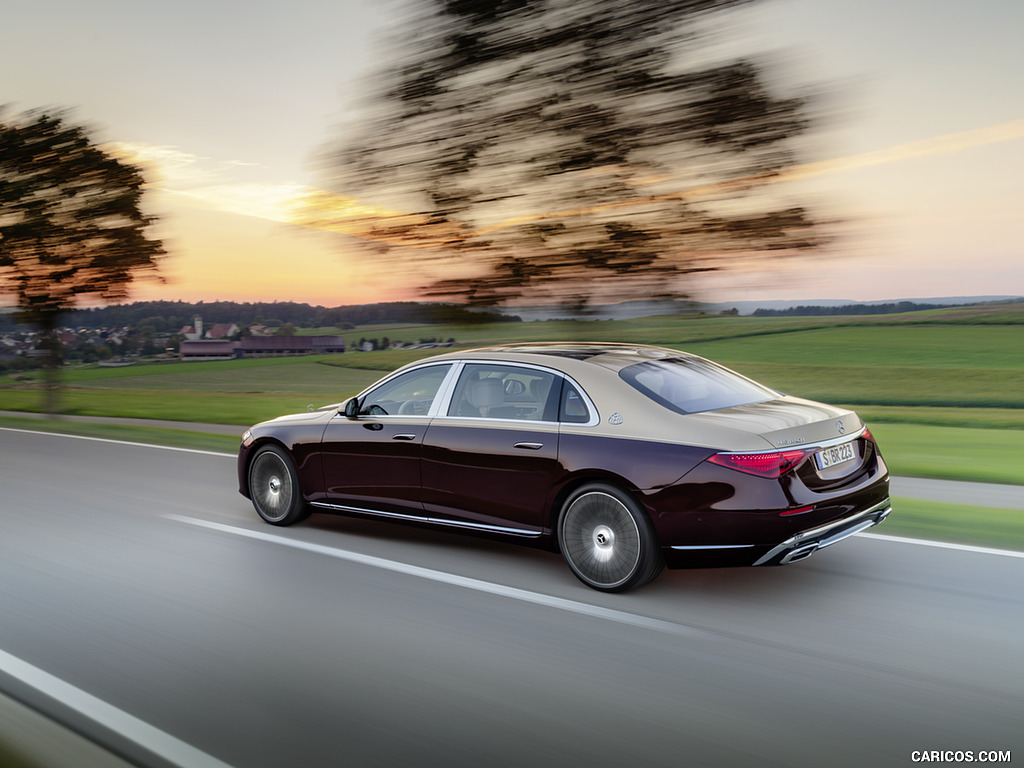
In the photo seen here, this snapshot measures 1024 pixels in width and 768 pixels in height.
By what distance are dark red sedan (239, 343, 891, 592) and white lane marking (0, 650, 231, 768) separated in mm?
2695

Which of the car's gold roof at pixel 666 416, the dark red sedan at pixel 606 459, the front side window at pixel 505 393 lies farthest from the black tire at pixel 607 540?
the front side window at pixel 505 393

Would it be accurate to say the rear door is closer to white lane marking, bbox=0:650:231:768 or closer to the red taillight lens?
the red taillight lens

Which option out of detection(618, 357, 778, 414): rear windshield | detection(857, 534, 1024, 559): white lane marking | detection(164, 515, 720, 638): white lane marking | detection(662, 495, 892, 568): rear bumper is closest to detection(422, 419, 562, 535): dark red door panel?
detection(164, 515, 720, 638): white lane marking

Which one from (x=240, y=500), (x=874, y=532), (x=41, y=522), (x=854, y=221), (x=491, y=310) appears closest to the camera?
(x=874, y=532)

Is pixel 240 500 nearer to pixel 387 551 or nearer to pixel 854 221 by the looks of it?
pixel 387 551

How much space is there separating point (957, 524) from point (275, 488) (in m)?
5.79

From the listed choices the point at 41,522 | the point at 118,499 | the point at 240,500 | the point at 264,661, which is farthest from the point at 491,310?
the point at 264,661

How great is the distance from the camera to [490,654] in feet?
14.4

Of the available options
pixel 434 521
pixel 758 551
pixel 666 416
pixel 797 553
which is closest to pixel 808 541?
pixel 797 553

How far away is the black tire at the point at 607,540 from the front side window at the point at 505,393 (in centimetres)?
62

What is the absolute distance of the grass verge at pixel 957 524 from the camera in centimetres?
671

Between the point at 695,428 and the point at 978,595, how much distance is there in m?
2.04

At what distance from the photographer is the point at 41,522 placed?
25.2 ft

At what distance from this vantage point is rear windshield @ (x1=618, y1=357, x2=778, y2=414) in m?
5.40
